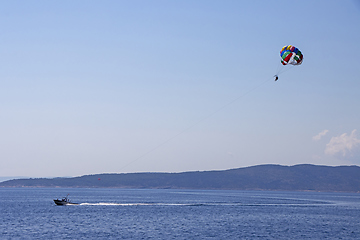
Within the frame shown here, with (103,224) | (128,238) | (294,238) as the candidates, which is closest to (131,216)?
(103,224)

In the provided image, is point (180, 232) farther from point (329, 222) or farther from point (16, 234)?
point (329, 222)

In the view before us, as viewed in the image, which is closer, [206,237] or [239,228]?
[206,237]

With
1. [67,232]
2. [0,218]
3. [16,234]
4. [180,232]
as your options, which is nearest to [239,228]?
[180,232]

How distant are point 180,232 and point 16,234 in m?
25.1

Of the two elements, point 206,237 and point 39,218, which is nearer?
point 206,237

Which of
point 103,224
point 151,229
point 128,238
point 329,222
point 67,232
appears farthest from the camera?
point 329,222

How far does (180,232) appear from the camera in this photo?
79.2 m

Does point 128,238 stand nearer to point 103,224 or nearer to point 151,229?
point 151,229

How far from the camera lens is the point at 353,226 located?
95562 millimetres

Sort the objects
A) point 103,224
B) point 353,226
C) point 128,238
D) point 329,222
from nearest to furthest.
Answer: point 128,238 → point 103,224 → point 353,226 → point 329,222

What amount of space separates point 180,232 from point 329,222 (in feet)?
129

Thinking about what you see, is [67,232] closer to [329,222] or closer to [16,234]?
[16,234]

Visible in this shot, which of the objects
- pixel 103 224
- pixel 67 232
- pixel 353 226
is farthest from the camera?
pixel 353 226

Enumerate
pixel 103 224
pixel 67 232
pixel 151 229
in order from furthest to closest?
pixel 103 224, pixel 151 229, pixel 67 232
